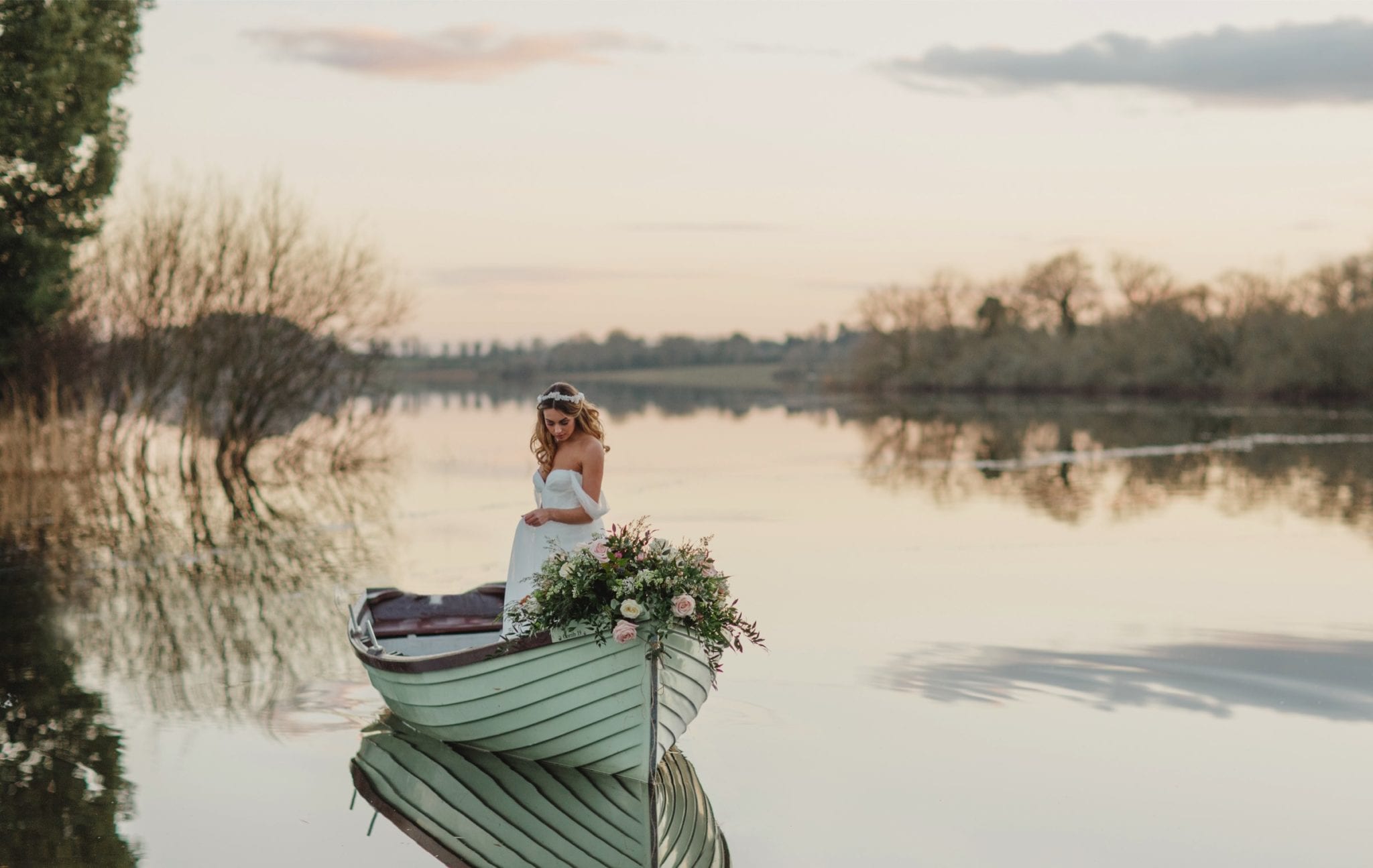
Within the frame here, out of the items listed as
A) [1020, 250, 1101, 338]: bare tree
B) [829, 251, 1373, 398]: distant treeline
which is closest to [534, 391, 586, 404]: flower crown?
[829, 251, 1373, 398]: distant treeline

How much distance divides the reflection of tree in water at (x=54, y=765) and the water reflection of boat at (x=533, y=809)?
1.37 meters

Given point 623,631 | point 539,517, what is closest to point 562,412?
point 539,517

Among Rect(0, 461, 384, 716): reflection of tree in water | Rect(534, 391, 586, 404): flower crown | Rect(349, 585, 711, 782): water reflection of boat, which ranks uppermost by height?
Rect(534, 391, 586, 404): flower crown

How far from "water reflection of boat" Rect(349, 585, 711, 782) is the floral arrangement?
10 cm

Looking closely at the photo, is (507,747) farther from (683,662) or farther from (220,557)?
(220,557)

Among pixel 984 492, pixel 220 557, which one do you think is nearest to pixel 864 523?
pixel 984 492

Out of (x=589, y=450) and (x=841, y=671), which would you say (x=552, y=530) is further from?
(x=841, y=671)

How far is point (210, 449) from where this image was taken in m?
30.7

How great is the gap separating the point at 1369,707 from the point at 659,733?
5.15 meters

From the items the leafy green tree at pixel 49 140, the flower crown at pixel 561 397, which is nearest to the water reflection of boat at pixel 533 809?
the flower crown at pixel 561 397

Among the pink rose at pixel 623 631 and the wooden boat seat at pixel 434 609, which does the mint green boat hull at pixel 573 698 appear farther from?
the wooden boat seat at pixel 434 609

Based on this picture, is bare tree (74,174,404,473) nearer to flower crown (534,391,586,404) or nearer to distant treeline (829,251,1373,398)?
flower crown (534,391,586,404)

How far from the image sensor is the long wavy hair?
8.12 m

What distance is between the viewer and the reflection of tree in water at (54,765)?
660 centimetres
